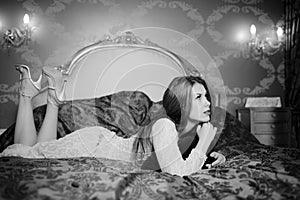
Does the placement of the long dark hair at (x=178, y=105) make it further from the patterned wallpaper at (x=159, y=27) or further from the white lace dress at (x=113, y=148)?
the patterned wallpaper at (x=159, y=27)

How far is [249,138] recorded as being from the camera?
2.67 metres

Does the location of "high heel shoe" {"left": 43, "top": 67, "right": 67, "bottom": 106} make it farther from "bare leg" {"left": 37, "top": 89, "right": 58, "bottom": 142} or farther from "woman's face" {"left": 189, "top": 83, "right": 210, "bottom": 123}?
"woman's face" {"left": 189, "top": 83, "right": 210, "bottom": 123}

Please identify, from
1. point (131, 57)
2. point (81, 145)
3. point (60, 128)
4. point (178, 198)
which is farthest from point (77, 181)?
point (131, 57)

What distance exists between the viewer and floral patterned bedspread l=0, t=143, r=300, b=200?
1.00 metres

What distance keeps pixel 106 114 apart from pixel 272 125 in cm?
160

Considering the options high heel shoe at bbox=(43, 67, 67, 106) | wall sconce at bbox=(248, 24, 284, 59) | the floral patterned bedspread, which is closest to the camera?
the floral patterned bedspread

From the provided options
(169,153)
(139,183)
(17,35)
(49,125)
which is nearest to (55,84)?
(49,125)

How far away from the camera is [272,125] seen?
10.6 ft

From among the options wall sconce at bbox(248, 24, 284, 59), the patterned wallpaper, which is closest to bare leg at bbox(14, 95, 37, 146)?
the patterned wallpaper

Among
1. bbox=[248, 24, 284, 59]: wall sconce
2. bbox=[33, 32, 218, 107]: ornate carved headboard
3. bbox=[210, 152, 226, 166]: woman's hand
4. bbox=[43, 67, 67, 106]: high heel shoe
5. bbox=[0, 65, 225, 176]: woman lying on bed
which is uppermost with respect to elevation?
bbox=[248, 24, 284, 59]: wall sconce

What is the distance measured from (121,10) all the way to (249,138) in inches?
74.0

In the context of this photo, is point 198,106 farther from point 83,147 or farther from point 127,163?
point 83,147

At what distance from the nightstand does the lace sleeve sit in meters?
1.89

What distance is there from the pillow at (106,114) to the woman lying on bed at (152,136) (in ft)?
1.10
